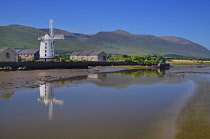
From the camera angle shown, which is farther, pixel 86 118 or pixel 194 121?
pixel 86 118

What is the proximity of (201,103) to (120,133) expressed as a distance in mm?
9125

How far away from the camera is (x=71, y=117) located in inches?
519

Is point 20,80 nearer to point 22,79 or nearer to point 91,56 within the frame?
point 22,79

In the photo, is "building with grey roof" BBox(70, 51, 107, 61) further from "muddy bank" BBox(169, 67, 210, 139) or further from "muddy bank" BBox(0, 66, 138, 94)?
"muddy bank" BBox(169, 67, 210, 139)

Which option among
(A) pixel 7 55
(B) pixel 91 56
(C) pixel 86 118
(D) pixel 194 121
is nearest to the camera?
(D) pixel 194 121

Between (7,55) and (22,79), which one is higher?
(7,55)

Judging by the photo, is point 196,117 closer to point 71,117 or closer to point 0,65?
point 71,117

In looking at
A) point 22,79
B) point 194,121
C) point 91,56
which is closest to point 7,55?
point 22,79

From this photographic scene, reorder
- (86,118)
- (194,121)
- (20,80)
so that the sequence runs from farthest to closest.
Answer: (20,80) → (86,118) → (194,121)

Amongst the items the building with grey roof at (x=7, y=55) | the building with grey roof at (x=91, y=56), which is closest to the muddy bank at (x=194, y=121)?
the building with grey roof at (x=7, y=55)

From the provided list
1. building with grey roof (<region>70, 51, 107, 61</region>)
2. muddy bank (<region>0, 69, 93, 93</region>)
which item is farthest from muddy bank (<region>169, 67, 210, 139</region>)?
building with grey roof (<region>70, 51, 107, 61</region>)

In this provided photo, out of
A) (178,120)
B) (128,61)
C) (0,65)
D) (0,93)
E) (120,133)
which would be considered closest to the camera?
(120,133)

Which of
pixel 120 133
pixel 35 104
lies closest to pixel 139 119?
pixel 120 133

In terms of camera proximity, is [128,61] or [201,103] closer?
[201,103]
